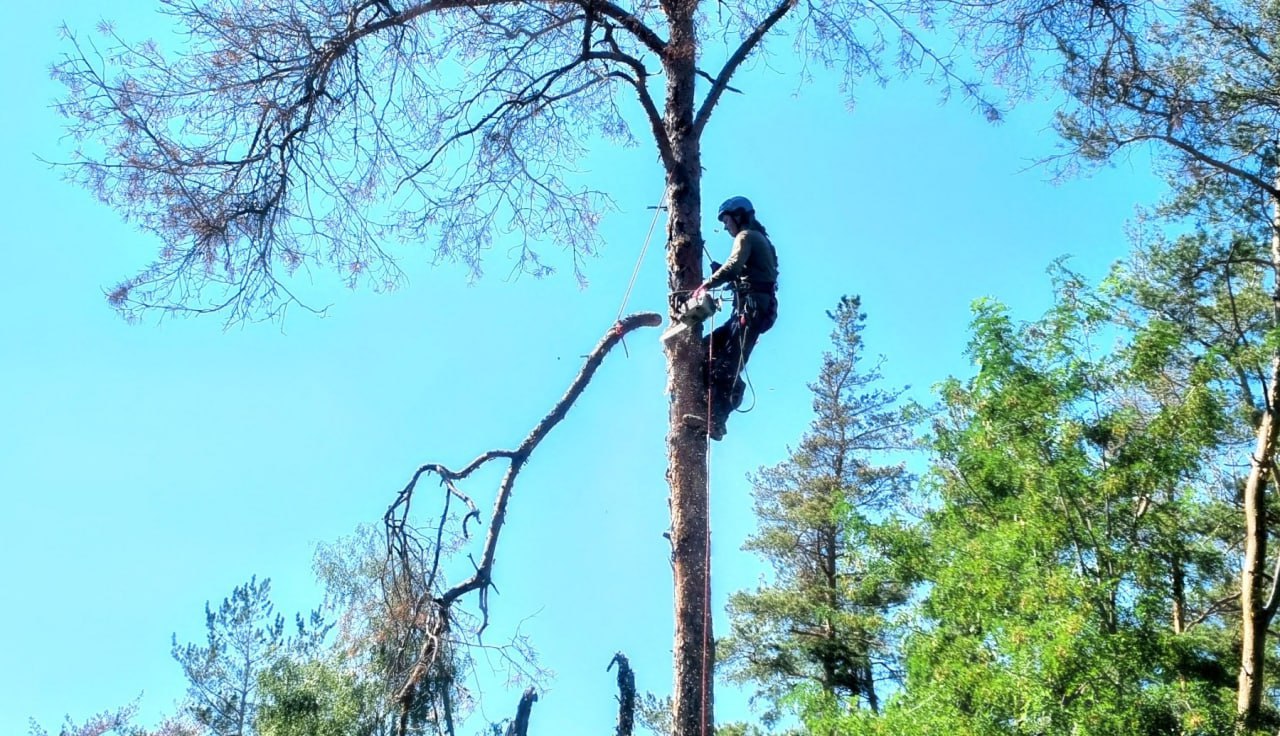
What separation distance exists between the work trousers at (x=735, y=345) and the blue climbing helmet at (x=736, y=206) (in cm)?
43

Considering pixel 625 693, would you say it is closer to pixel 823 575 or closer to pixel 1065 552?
pixel 1065 552

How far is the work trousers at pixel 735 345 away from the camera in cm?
495

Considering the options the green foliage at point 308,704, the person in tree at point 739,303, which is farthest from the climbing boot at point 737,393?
the green foliage at point 308,704

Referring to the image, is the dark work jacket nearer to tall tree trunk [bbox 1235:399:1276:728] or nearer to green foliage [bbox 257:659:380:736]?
tall tree trunk [bbox 1235:399:1276:728]

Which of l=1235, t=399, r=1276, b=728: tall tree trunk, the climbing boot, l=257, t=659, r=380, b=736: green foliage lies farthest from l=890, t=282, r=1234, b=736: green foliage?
l=257, t=659, r=380, b=736: green foliage

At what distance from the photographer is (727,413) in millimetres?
4988

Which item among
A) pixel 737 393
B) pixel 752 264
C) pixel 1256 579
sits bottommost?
pixel 737 393

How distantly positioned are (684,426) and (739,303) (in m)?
0.86

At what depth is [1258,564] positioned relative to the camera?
1024cm

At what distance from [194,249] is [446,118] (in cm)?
146

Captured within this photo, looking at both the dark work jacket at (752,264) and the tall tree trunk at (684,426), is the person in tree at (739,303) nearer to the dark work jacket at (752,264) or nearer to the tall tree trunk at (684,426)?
the dark work jacket at (752,264)

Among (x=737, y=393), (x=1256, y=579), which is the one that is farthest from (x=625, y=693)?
(x=1256, y=579)

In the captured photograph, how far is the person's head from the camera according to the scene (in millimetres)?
5336

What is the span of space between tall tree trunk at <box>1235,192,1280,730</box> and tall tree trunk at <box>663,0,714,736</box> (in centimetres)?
756
